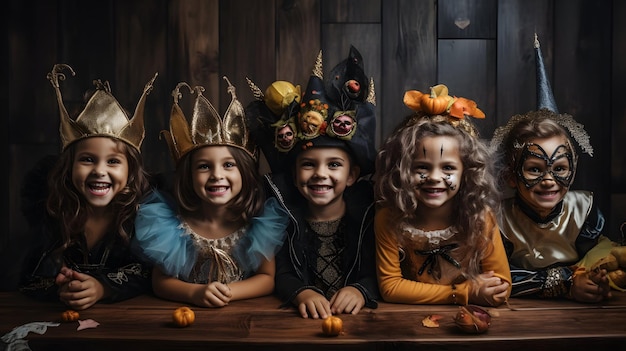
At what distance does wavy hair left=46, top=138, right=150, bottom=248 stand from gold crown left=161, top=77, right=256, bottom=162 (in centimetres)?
16

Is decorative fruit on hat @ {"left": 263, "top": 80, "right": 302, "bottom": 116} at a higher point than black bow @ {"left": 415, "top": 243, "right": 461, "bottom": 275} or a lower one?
higher

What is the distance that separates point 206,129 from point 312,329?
2.51 ft

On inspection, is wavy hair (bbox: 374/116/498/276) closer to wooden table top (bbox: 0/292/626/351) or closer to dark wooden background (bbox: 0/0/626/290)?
wooden table top (bbox: 0/292/626/351)

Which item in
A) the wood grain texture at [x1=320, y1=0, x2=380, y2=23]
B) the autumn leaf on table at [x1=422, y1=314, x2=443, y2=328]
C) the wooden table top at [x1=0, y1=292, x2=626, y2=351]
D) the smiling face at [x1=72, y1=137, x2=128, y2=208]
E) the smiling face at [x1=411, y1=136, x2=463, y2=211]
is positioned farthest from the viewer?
the wood grain texture at [x1=320, y1=0, x2=380, y2=23]

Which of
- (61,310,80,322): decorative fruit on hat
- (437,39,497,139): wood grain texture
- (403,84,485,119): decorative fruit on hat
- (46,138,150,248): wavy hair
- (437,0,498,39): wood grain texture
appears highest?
(437,0,498,39): wood grain texture

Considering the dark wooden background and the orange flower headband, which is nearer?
the orange flower headband

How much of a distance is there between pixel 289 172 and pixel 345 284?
44cm

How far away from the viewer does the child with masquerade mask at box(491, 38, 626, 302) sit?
214 cm

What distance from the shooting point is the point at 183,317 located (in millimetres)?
1864

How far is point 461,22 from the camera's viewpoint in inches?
104

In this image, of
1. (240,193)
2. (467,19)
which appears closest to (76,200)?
(240,193)

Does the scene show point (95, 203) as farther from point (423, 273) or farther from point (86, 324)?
point (423, 273)

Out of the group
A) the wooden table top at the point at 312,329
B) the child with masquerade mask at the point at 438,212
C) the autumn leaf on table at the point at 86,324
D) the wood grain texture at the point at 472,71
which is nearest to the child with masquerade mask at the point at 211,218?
the wooden table top at the point at 312,329

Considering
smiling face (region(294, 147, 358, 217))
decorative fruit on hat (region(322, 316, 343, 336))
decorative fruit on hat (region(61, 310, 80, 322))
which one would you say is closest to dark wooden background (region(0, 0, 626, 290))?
smiling face (region(294, 147, 358, 217))
